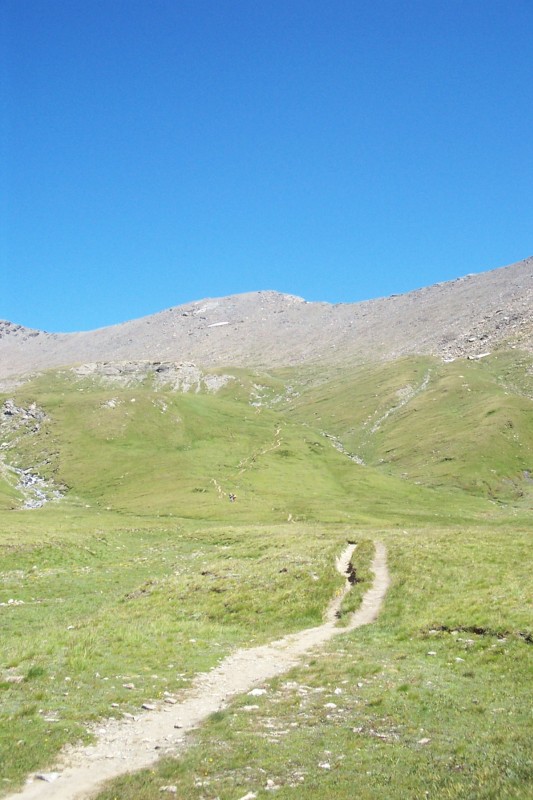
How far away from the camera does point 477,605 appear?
28766 mm

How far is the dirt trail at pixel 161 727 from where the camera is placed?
13500 millimetres

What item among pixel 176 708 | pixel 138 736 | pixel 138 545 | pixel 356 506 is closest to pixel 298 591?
pixel 176 708

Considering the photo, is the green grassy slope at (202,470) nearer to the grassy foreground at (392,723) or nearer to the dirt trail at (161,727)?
the dirt trail at (161,727)

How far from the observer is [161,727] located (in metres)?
17.5

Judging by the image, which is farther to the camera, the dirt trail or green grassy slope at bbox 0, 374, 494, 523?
green grassy slope at bbox 0, 374, 494, 523

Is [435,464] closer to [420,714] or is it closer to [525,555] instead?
[525,555]

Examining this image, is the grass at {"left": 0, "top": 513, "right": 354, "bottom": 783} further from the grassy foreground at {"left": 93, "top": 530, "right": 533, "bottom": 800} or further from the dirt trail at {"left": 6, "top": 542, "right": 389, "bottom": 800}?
the grassy foreground at {"left": 93, "top": 530, "right": 533, "bottom": 800}

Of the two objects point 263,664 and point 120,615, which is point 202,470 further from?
point 263,664

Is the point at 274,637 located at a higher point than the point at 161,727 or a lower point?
lower

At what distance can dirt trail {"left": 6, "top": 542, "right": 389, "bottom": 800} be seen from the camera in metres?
13.5

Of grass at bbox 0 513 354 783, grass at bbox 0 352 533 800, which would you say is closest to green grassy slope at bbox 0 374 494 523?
grass at bbox 0 352 533 800

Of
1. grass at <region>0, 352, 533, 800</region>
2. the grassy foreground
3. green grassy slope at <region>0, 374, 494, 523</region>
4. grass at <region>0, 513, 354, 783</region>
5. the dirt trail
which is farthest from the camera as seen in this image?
green grassy slope at <region>0, 374, 494, 523</region>

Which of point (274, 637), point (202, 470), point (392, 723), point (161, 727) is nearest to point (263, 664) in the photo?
point (274, 637)

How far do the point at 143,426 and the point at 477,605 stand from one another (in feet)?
538
